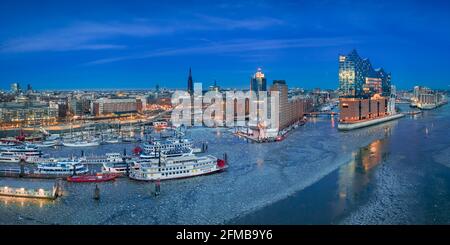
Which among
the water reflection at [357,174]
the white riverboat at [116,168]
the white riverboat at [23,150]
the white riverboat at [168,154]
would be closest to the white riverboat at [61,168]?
the white riverboat at [116,168]

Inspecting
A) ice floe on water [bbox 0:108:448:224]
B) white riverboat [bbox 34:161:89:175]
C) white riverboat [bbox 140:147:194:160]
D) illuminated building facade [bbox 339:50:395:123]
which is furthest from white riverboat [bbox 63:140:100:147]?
illuminated building facade [bbox 339:50:395:123]

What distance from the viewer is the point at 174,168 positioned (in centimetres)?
580

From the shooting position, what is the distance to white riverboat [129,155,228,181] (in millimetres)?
5680

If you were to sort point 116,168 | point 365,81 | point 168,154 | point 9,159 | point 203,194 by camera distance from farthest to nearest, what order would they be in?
point 365,81 < point 9,159 < point 168,154 < point 116,168 < point 203,194

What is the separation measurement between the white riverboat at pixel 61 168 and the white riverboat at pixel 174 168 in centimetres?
80

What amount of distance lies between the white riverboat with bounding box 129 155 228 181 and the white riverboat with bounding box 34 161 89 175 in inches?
31.6

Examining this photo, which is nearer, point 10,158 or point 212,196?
point 212,196

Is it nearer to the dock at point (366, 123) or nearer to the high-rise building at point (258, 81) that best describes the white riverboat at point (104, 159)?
the dock at point (366, 123)

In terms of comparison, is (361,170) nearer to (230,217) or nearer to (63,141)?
(230,217)

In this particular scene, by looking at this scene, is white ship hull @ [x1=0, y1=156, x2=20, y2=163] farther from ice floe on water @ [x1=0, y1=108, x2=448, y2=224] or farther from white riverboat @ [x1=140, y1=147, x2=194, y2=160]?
ice floe on water @ [x1=0, y1=108, x2=448, y2=224]

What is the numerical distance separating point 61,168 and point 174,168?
5.29ft

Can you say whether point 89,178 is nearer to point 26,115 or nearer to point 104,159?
point 104,159

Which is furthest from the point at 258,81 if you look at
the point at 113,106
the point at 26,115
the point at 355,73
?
the point at 26,115

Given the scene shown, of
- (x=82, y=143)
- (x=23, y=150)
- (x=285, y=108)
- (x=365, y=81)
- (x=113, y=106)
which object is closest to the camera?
(x=23, y=150)
